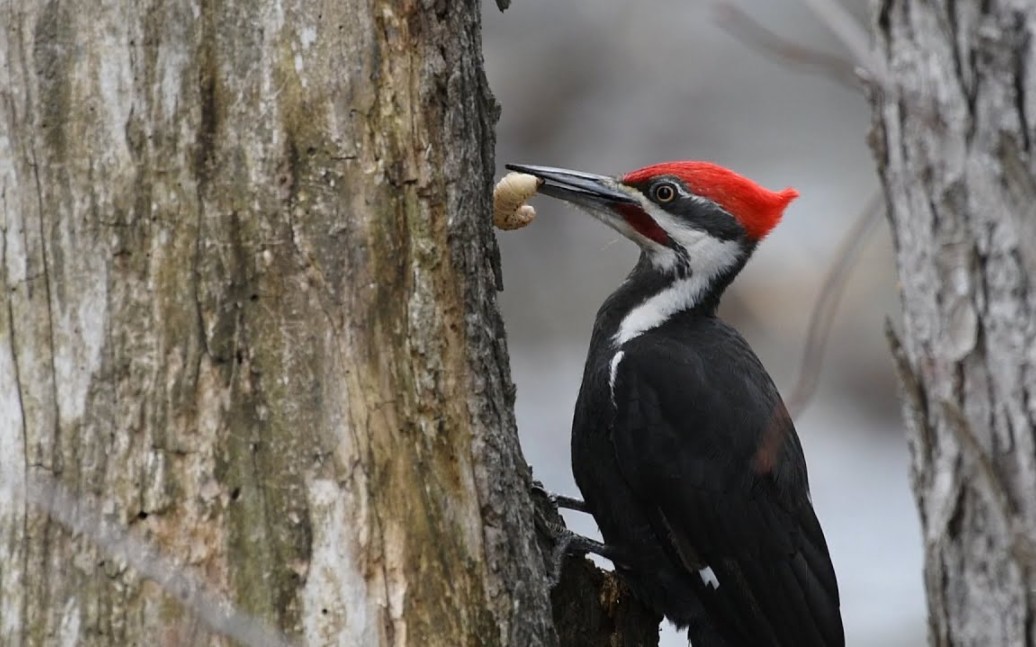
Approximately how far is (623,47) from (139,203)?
5021 millimetres

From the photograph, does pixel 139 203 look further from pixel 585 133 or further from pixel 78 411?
pixel 585 133

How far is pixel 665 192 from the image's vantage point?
3539 mm

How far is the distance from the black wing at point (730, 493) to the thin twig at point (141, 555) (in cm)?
127

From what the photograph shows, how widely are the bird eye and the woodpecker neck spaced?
0.56 ft

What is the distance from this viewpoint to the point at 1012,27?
4.84ft

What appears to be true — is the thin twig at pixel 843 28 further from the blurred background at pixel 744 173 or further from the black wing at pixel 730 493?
the blurred background at pixel 744 173

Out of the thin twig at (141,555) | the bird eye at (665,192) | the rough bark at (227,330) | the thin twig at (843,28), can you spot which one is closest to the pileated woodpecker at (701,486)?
the bird eye at (665,192)

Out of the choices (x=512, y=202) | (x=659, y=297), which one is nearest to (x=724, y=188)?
(x=659, y=297)

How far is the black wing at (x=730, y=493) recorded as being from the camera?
3107 mm

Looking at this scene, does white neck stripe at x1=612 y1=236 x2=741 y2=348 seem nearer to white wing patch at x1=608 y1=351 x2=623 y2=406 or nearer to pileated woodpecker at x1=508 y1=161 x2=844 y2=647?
pileated woodpecker at x1=508 y1=161 x2=844 y2=647

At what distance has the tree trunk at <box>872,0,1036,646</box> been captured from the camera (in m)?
1.49

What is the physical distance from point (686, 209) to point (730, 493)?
79cm

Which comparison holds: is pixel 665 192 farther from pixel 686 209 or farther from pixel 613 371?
pixel 613 371

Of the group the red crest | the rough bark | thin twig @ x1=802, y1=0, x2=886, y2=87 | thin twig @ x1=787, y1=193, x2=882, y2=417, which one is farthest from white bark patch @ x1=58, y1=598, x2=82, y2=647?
the red crest
